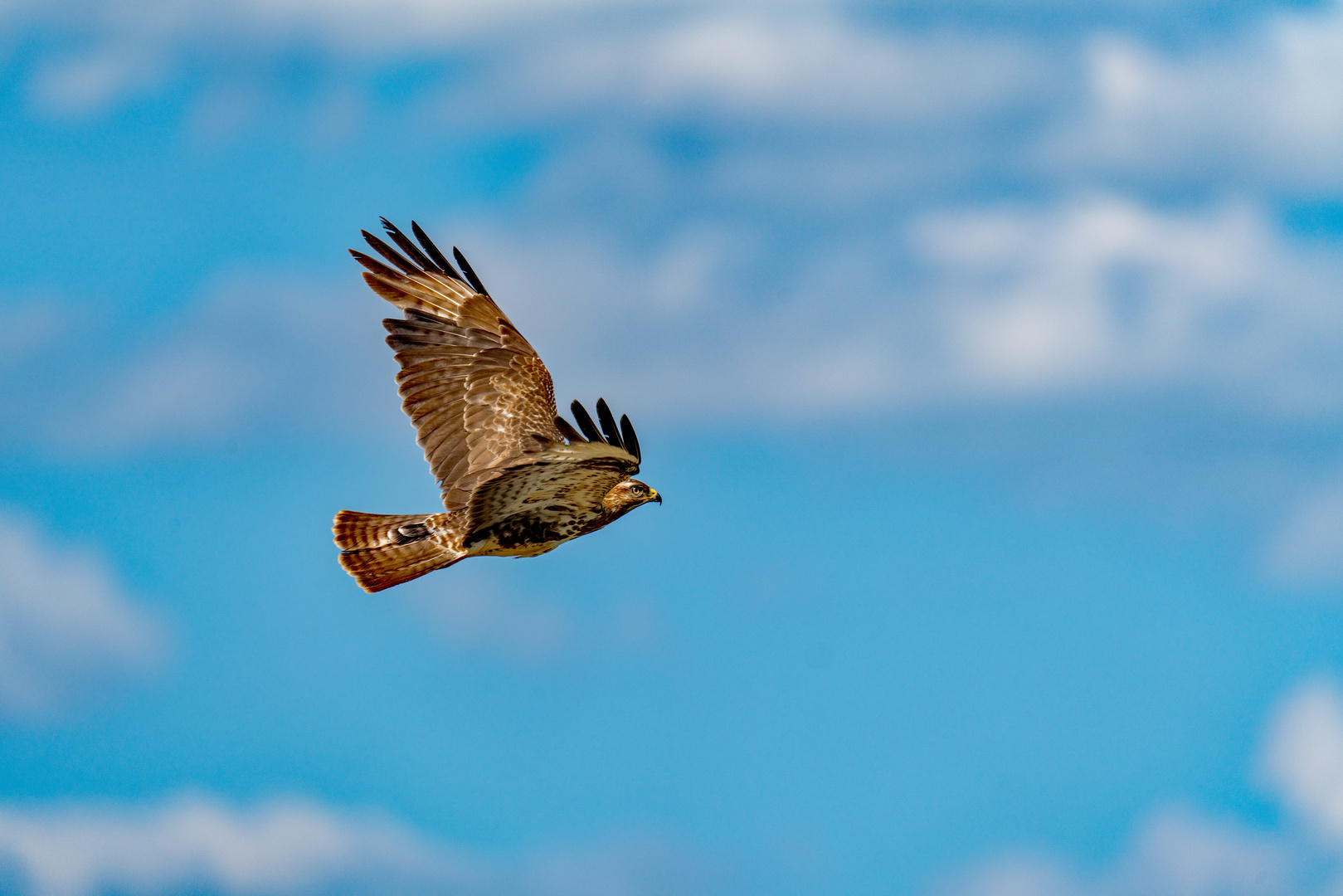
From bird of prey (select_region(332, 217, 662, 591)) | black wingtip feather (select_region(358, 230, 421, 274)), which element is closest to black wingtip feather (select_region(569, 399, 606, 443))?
bird of prey (select_region(332, 217, 662, 591))

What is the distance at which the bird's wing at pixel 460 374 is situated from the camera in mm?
14336

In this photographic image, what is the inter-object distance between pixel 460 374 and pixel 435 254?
1.53 metres

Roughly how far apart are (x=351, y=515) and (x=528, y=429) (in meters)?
1.94

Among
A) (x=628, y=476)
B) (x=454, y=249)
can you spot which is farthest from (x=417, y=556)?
(x=454, y=249)

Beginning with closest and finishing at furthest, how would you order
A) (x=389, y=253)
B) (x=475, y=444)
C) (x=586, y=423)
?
(x=586, y=423) < (x=475, y=444) < (x=389, y=253)

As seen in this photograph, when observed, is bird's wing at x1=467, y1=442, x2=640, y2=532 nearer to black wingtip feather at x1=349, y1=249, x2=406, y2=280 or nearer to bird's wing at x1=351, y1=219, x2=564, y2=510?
bird's wing at x1=351, y1=219, x2=564, y2=510

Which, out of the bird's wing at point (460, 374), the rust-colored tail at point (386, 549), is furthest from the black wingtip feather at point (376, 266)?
the rust-colored tail at point (386, 549)

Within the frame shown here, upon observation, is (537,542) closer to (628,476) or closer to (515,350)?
(628,476)

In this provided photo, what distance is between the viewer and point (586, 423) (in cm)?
1207

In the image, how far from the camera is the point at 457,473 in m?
14.5

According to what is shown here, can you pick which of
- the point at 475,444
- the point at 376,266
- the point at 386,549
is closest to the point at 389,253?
the point at 376,266

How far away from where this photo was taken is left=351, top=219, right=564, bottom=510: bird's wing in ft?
47.0

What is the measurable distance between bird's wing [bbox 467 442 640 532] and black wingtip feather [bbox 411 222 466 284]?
2.67 m

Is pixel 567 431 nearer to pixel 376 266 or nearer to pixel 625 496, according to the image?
pixel 625 496
